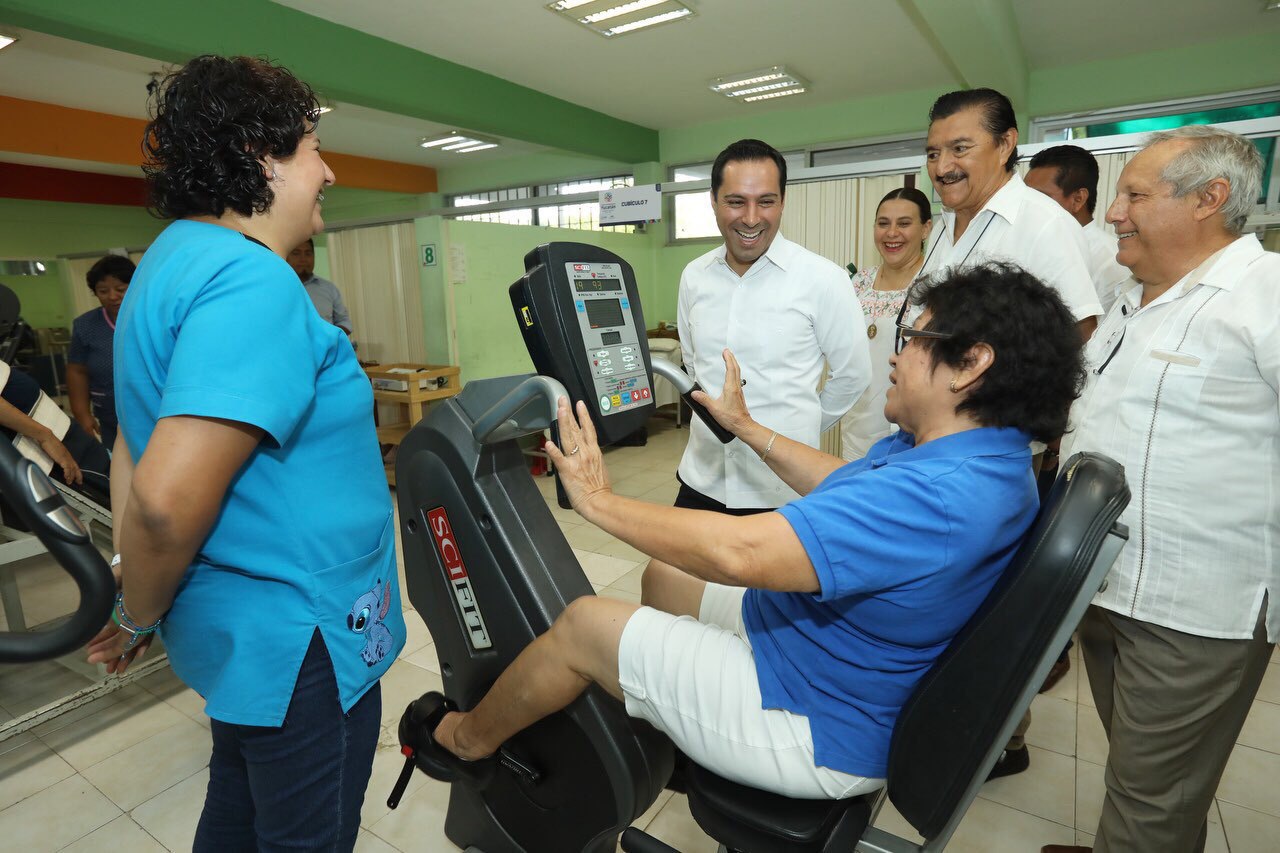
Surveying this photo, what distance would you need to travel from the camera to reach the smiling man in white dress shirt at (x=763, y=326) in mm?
1867

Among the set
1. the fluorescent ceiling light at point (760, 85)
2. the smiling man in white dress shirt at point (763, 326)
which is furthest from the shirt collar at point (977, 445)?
the fluorescent ceiling light at point (760, 85)

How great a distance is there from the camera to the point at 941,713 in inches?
35.6

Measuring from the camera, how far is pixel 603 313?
1.33 meters

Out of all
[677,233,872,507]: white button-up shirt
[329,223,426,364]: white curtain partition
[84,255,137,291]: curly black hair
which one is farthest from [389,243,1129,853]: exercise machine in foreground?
[329,223,426,364]: white curtain partition

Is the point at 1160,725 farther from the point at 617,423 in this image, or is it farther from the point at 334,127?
the point at 334,127

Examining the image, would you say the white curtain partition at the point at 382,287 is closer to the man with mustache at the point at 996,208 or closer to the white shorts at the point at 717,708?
the man with mustache at the point at 996,208

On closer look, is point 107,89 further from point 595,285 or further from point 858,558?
point 858,558

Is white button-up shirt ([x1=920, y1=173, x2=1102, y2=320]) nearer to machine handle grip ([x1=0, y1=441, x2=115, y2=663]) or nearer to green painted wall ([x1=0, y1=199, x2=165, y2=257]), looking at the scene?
machine handle grip ([x1=0, y1=441, x2=115, y2=663])

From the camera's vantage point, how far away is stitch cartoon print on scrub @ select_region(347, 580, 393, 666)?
0.96 meters

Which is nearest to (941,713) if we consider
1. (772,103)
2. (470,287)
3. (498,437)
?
(498,437)

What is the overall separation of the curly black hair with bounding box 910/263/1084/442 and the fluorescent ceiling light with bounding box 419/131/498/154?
7403mm

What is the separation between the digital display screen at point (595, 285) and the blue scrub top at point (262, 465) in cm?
46

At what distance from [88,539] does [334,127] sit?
7521 mm

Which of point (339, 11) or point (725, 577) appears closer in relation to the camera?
point (725, 577)
